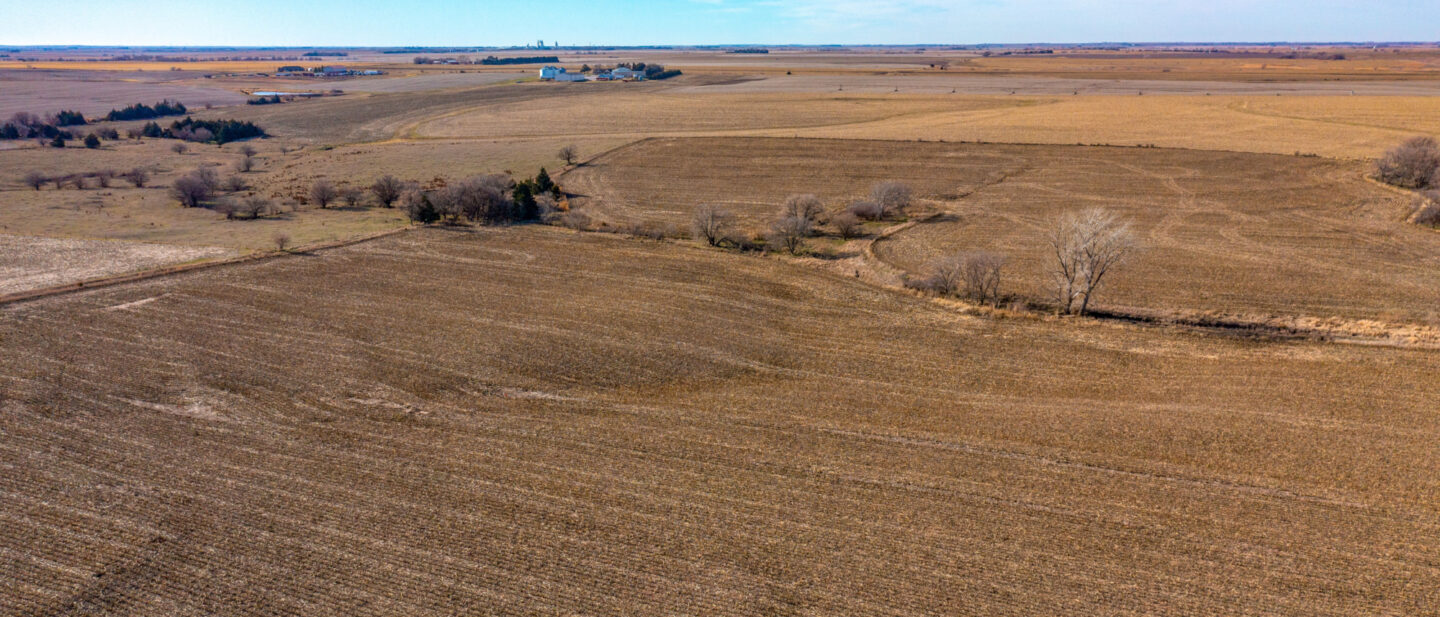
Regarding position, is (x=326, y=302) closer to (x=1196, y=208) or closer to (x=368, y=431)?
(x=368, y=431)

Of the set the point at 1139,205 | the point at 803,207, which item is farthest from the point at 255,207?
the point at 1139,205

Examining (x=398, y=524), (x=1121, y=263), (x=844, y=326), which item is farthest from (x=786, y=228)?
(x=398, y=524)

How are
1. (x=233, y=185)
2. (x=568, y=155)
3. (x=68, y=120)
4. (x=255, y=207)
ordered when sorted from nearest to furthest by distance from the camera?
(x=255, y=207)
(x=233, y=185)
(x=568, y=155)
(x=68, y=120)

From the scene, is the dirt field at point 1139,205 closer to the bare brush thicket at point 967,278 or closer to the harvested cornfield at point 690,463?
the bare brush thicket at point 967,278

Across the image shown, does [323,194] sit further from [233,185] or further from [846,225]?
→ [846,225]

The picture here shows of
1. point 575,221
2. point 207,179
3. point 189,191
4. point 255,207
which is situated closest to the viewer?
point 575,221

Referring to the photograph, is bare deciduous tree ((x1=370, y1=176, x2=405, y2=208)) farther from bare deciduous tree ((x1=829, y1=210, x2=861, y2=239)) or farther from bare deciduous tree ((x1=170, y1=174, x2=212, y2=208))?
bare deciduous tree ((x1=829, y1=210, x2=861, y2=239))
